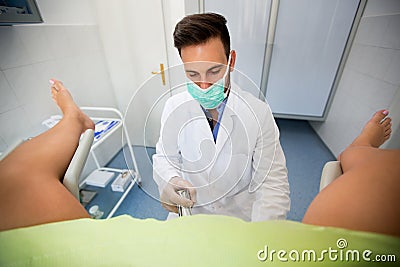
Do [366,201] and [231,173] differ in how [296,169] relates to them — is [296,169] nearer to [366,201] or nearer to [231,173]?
[231,173]

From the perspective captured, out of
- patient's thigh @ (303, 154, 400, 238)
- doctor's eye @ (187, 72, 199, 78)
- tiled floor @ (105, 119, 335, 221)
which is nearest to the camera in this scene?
patient's thigh @ (303, 154, 400, 238)

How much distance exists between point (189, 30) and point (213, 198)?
0.57 meters

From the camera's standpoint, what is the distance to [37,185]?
31 centimetres

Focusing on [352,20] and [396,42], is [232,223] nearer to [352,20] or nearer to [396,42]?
[396,42]

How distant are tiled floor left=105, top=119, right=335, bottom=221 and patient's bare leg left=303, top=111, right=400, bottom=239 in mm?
612

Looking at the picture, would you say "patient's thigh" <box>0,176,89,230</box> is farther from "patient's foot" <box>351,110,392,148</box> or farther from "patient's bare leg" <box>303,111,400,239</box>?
"patient's foot" <box>351,110,392,148</box>

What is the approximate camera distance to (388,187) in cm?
22

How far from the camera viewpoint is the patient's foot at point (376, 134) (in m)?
0.50

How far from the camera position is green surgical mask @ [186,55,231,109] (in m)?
0.50

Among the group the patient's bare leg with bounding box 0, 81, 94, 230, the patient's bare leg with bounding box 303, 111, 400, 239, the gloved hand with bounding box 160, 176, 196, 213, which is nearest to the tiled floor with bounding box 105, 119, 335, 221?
the gloved hand with bounding box 160, 176, 196, 213

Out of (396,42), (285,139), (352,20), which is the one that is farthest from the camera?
(285,139)

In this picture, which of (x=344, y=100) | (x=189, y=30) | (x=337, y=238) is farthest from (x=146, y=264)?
(x=344, y=100)

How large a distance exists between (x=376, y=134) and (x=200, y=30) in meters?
0.66

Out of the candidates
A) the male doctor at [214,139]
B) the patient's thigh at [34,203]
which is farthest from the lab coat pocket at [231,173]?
the patient's thigh at [34,203]
